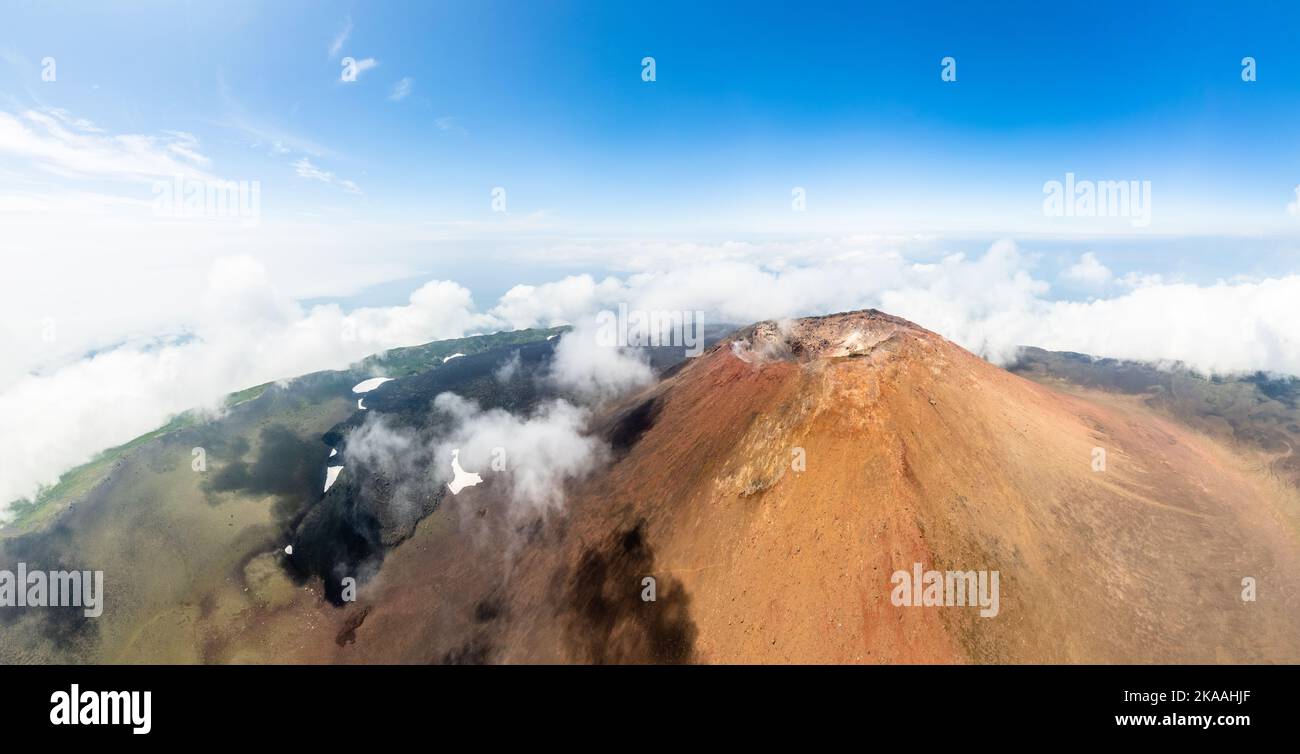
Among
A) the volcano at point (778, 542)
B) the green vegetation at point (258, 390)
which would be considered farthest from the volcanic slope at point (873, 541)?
the green vegetation at point (258, 390)

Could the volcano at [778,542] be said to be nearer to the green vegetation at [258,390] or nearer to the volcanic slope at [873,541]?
A: the volcanic slope at [873,541]

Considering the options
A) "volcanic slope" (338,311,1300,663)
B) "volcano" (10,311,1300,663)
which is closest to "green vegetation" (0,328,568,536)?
"volcano" (10,311,1300,663)

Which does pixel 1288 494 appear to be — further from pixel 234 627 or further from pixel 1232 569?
pixel 234 627

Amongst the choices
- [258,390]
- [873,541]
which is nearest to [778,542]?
[873,541]

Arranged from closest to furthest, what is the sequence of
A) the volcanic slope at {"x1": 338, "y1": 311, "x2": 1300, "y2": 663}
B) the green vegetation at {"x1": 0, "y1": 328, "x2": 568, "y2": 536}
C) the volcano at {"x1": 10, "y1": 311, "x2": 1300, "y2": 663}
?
the volcanic slope at {"x1": 338, "y1": 311, "x2": 1300, "y2": 663} → the volcano at {"x1": 10, "y1": 311, "x2": 1300, "y2": 663} → the green vegetation at {"x1": 0, "y1": 328, "x2": 568, "y2": 536}

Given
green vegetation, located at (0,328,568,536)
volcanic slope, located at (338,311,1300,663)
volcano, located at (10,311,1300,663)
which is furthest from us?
green vegetation, located at (0,328,568,536)

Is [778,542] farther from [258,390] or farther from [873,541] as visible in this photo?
[258,390]

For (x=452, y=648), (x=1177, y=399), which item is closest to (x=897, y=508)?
(x=452, y=648)

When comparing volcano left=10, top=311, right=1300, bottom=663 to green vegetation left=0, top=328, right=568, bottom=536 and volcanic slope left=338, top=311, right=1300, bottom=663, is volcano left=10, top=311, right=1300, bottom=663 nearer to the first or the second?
volcanic slope left=338, top=311, right=1300, bottom=663
